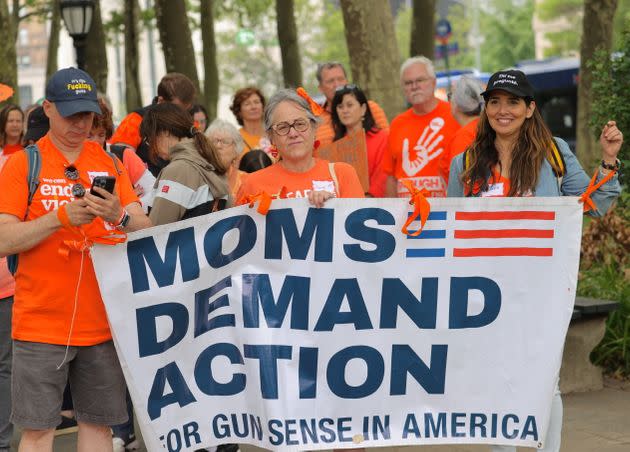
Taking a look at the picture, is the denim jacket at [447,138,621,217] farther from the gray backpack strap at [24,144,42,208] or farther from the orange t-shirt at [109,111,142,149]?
the orange t-shirt at [109,111,142,149]

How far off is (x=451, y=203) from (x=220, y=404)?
1335 mm

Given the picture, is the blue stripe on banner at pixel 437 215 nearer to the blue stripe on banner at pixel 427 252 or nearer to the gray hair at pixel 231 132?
the blue stripe on banner at pixel 427 252

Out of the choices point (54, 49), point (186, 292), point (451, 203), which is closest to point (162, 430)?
point (186, 292)

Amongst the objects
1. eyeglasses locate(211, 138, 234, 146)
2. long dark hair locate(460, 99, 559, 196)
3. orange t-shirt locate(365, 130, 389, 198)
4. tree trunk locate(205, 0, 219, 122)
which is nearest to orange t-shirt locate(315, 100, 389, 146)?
orange t-shirt locate(365, 130, 389, 198)

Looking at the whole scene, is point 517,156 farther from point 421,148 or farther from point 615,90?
point 615,90

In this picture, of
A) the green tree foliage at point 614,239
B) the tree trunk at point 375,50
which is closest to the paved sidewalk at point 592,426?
the green tree foliage at point 614,239

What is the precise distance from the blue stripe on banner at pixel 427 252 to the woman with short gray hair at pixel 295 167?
0.44 metres

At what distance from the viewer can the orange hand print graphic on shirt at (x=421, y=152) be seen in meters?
8.06

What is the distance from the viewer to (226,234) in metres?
5.04

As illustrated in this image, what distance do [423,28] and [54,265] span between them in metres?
14.7

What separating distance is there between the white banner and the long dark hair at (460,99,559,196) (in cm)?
20

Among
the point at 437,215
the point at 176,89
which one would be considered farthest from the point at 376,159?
the point at 437,215

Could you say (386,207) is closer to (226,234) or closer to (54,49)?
(226,234)

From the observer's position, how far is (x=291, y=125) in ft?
17.4
